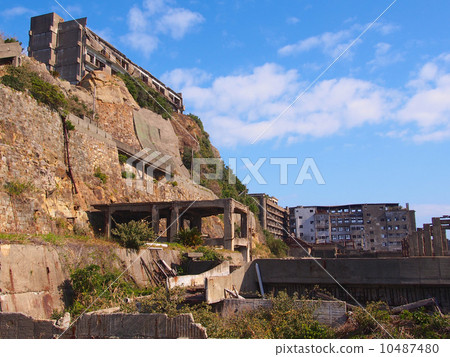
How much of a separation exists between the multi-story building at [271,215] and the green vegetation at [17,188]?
5940cm

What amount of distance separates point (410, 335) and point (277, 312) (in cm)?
300

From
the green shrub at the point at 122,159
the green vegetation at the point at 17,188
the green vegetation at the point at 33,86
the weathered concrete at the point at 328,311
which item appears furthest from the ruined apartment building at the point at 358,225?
the weathered concrete at the point at 328,311

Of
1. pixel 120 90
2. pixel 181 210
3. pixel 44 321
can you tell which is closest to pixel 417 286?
pixel 44 321

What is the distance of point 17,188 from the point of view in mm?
20422

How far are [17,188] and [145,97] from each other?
37.4 metres

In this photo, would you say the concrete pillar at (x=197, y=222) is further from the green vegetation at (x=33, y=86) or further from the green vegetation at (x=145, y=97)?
the green vegetation at (x=145, y=97)

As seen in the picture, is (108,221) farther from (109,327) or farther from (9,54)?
(109,327)

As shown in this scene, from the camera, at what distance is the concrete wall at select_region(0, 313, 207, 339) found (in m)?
7.79

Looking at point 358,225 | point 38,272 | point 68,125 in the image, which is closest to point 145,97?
point 68,125

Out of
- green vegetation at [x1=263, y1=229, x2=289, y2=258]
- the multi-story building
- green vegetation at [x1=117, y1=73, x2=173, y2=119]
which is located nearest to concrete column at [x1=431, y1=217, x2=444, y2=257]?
green vegetation at [x1=263, y1=229, x2=289, y2=258]

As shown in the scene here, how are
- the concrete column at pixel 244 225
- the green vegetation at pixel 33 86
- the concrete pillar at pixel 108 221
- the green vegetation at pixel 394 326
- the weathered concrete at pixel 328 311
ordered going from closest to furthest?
the green vegetation at pixel 394 326, the weathered concrete at pixel 328 311, the green vegetation at pixel 33 86, the concrete pillar at pixel 108 221, the concrete column at pixel 244 225

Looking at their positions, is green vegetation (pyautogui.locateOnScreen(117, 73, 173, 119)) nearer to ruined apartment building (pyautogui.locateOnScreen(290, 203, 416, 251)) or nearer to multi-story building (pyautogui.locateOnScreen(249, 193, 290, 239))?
multi-story building (pyautogui.locateOnScreen(249, 193, 290, 239))

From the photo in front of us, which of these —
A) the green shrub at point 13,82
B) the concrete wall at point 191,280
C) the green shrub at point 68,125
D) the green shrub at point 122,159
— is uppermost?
the green shrub at point 13,82

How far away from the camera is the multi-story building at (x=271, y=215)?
79.8 m
